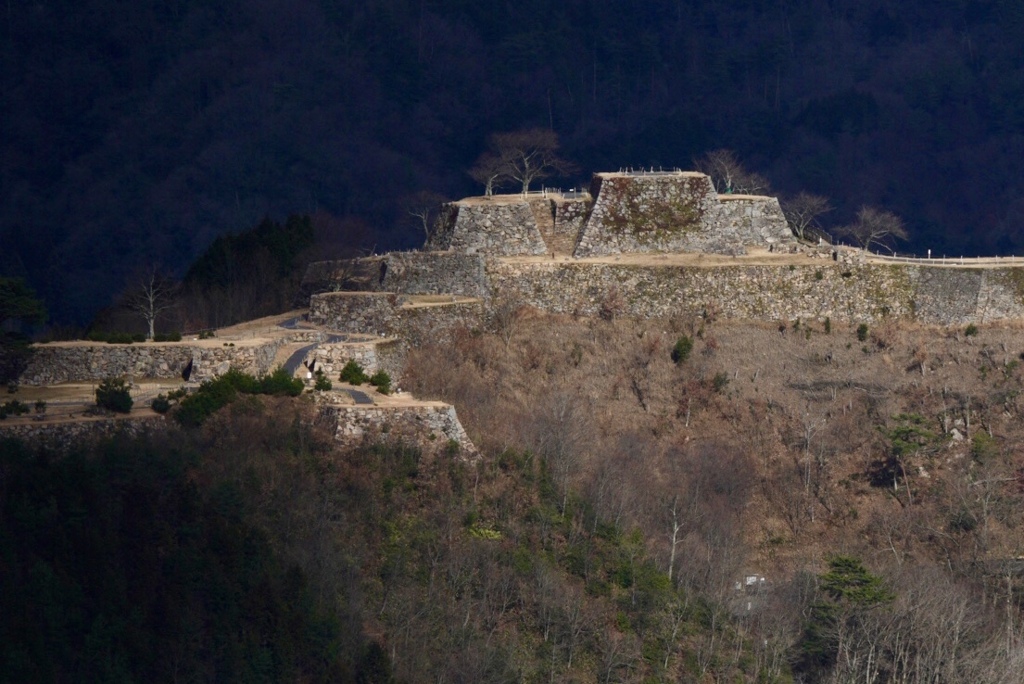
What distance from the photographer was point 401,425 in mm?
89250

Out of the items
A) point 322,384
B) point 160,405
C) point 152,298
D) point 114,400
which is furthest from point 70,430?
point 152,298

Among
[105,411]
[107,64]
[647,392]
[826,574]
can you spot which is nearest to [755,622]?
[826,574]

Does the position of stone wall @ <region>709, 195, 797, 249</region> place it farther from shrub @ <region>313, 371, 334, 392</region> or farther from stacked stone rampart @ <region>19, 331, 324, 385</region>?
stacked stone rampart @ <region>19, 331, 324, 385</region>

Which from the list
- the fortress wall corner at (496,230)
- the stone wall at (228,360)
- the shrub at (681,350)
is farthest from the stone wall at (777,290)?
the stone wall at (228,360)

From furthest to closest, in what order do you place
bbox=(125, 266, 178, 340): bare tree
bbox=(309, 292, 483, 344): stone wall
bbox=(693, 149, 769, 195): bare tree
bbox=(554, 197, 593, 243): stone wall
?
bbox=(693, 149, 769, 195): bare tree < bbox=(554, 197, 593, 243): stone wall < bbox=(125, 266, 178, 340): bare tree < bbox=(309, 292, 483, 344): stone wall

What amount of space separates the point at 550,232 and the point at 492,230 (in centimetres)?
251

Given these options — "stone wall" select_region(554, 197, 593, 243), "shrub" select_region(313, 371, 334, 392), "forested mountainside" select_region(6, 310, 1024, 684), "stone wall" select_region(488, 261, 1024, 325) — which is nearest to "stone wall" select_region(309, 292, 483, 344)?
"forested mountainside" select_region(6, 310, 1024, 684)

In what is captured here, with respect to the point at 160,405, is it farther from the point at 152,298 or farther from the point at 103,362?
the point at 152,298

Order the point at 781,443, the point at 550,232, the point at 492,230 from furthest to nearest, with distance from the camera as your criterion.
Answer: the point at 550,232 → the point at 492,230 → the point at 781,443

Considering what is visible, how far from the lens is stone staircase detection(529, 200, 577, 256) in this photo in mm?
108500

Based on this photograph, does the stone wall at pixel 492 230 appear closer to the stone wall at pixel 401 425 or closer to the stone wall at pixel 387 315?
the stone wall at pixel 387 315

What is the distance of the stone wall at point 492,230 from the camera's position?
107688 mm

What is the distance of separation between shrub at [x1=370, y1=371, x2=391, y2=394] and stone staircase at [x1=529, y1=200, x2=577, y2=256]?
15.6 meters

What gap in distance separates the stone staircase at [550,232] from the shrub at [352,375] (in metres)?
15.7
